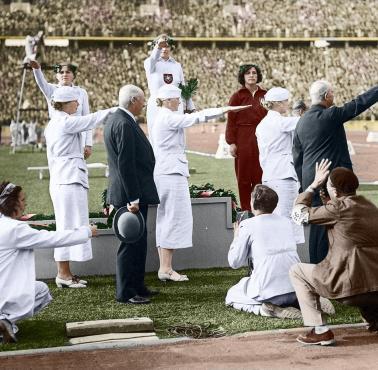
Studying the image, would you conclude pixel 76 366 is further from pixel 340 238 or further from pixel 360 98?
pixel 360 98

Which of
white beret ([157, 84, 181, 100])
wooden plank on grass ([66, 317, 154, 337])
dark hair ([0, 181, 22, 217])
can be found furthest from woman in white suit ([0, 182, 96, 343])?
white beret ([157, 84, 181, 100])

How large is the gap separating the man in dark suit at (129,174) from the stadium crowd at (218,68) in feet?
128

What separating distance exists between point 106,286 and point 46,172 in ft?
43.1

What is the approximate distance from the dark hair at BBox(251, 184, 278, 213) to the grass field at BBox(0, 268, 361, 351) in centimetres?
87

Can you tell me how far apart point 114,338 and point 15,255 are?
0.95 metres

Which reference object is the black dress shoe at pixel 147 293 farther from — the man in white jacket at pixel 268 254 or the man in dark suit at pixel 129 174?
the man in white jacket at pixel 268 254

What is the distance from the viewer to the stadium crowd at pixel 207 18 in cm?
4697

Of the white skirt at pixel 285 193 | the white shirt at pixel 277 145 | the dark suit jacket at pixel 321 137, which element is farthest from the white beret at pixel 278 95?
the white skirt at pixel 285 193

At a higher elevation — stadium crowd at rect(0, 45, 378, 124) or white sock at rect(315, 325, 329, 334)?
stadium crowd at rect(0, 45, 378, 124)

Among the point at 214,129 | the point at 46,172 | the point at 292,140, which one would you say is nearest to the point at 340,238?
the point at 292,140

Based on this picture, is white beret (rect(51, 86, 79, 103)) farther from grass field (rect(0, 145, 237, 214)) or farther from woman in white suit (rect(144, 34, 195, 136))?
grass field (rect(0, 145, 237, 214))

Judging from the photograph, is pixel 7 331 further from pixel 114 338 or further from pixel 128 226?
pixel 128 226

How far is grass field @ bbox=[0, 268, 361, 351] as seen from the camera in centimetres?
634

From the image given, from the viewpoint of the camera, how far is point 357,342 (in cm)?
582
